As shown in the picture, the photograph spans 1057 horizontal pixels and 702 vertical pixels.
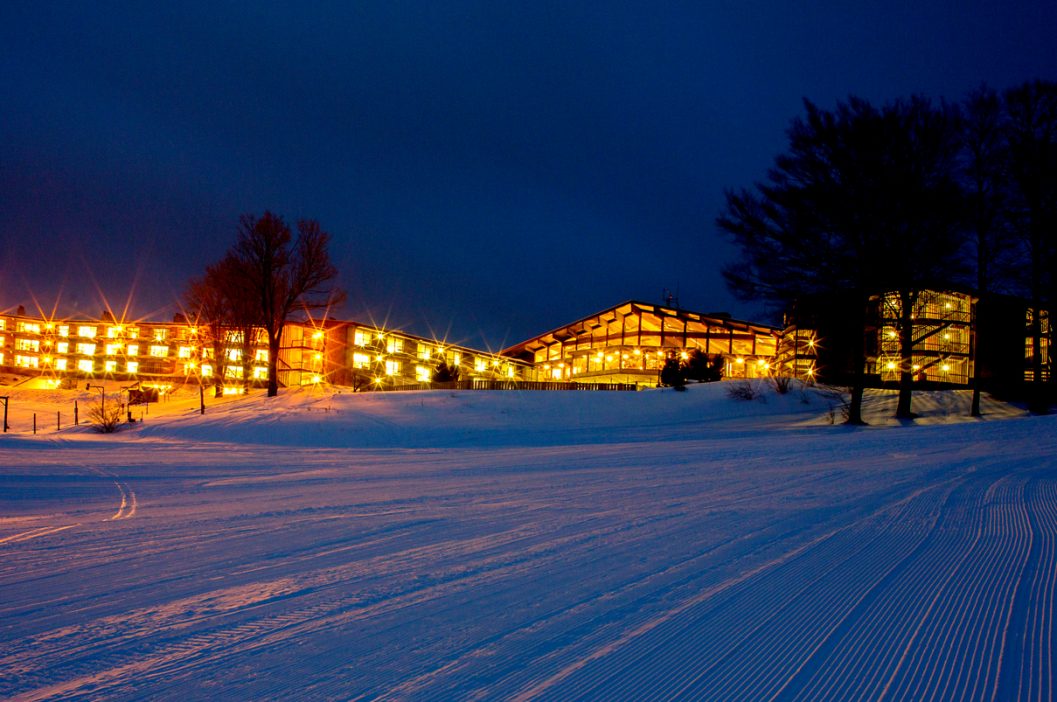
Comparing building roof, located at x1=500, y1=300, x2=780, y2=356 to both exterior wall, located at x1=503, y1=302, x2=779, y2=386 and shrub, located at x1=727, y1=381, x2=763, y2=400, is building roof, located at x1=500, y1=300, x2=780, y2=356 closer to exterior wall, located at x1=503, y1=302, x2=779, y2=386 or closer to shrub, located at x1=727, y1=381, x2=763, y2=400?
exterior wall, located at x1=503, y1=302, x2=779, y2=386

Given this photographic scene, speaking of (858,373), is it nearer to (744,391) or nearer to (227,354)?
(744,391)

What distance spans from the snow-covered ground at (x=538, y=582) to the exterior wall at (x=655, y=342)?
3662 cm

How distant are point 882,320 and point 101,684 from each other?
23.7m

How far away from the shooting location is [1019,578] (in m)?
5.11

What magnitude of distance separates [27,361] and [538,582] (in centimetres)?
7454

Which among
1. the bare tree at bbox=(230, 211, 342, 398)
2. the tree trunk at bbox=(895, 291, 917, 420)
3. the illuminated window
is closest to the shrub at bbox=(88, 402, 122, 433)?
the bare tree at bbox=(230, 211, 342, 398)

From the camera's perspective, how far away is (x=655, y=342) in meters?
51.2

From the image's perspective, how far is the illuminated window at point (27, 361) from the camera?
6312 cm

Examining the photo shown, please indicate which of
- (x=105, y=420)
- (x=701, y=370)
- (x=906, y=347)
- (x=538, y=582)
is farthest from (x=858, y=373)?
(x=105, y=420)

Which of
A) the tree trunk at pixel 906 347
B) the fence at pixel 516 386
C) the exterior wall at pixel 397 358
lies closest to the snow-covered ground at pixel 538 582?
the tree trunk at pixel 906 347

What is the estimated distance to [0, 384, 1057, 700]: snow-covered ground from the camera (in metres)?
3.49

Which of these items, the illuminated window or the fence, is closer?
the fence

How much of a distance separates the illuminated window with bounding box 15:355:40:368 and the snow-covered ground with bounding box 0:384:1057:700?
203 ft

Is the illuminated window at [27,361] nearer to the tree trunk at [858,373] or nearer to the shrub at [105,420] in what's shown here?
the shrub at [105,420]
